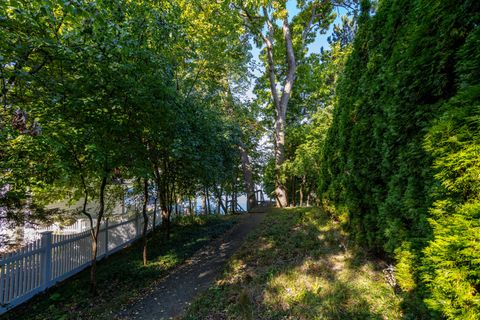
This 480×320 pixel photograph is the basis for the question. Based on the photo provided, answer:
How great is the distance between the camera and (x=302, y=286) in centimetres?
329

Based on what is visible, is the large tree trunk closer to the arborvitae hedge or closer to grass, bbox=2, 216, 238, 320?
grass, bbox=2, 216, 238, 320

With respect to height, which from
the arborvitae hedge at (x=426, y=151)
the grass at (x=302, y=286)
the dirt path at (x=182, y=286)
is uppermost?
the arborvitae hedge at (x=426, y=151)

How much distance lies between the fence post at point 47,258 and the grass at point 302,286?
3383mm

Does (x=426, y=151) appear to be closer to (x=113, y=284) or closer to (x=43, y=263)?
(x=113, y=284)

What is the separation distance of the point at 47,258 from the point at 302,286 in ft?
16.3

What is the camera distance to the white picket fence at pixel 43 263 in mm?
3980

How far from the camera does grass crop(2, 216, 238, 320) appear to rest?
3.79 m

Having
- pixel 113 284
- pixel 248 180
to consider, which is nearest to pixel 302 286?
pixel 113 284

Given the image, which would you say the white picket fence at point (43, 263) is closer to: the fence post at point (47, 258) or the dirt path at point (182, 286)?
the fence post at point (47, 258)

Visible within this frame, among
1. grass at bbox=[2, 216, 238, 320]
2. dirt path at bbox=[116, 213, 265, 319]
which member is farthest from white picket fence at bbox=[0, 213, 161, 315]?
dirt path at bbox=[116, 213, 265, 319]

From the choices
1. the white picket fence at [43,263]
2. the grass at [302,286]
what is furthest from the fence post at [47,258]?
the grass at [302,286]

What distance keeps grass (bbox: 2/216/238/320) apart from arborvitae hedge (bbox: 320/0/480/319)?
409 cm

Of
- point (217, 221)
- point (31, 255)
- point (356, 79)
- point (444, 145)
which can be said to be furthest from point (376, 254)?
point (217, 221)

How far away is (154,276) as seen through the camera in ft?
16.3
